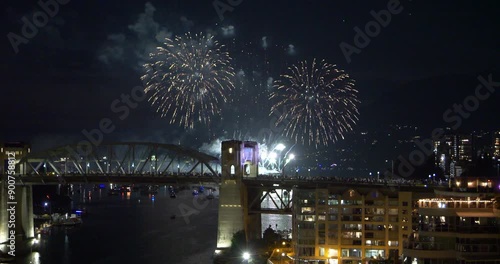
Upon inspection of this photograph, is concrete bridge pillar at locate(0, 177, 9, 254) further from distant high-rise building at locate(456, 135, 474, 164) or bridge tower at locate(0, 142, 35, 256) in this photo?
distant high-rise building at locate(456, 135, 474, 164)

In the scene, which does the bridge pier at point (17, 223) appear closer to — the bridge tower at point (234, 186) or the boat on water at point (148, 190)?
the bridge tower at point (234, 186)

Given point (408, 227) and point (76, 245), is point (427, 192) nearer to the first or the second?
point (408, 227)

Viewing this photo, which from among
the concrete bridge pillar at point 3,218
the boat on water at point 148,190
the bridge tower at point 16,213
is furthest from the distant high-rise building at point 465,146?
the concrete bridge pillar at point 3,218

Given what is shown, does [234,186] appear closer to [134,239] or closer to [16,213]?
[134,239]

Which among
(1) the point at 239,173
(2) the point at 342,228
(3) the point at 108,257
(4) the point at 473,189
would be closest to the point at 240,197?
(1) the point at 239,173

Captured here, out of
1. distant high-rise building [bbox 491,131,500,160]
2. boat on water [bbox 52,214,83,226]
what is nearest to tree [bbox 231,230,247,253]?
boat on water [bbox 52,214,83,226]
